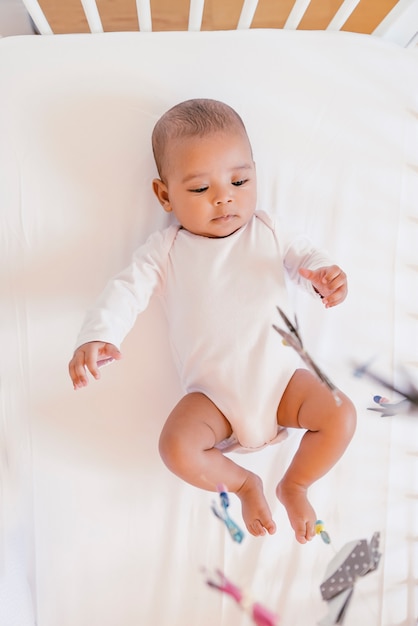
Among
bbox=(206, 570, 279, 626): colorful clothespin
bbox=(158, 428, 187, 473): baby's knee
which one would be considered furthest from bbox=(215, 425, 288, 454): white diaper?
bbox=(206, 570, 279, 626): colorful clothespin

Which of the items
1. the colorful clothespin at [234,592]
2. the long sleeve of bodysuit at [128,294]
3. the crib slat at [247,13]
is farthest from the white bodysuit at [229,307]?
the crib slat at [247,13]

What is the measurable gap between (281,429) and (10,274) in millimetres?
551

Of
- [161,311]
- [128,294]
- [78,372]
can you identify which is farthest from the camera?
[161,311]

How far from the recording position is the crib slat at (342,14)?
124 cm

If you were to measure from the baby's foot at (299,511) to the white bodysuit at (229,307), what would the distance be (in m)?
0.10

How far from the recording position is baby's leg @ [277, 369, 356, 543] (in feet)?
3.65

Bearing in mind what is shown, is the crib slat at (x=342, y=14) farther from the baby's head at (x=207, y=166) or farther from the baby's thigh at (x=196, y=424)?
the baby's thigh at (x=196, y=424)

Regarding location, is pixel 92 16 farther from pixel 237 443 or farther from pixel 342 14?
pixel 237 443

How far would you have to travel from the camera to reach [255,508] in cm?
113

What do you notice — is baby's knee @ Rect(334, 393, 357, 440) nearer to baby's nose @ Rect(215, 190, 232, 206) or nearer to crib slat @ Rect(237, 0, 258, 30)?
baby's nose @ Rect(215, 190, 232, 206)

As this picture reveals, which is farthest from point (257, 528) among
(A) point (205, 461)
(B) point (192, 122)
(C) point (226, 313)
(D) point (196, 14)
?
(D) point (196, 14)

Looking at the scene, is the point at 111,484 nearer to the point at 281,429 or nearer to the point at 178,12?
the point at 281,429

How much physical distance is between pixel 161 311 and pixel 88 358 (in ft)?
0.75

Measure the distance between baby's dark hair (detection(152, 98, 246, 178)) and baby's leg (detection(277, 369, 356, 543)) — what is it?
0.45 meters
